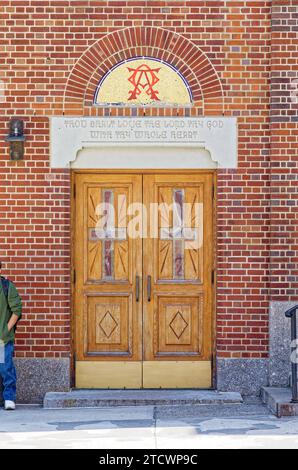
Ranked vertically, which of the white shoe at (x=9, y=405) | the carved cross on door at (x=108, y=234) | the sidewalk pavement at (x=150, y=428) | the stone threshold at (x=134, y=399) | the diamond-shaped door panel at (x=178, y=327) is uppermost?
the carved cross on door at (x=108, y=234)

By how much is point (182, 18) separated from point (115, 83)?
109 cm

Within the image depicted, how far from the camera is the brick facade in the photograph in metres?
11.2

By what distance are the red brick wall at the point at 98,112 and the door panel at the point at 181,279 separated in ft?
0.80

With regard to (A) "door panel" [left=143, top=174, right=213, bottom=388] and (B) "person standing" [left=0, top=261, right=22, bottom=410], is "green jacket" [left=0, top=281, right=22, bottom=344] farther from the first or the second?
(A) "door panel" [left=143, top=174, right=213, bottom=388]

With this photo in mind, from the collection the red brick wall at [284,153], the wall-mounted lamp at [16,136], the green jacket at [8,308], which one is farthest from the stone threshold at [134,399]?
the wall-mounted lamp at [16,136]

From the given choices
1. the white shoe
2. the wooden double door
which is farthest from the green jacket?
the wooden double door

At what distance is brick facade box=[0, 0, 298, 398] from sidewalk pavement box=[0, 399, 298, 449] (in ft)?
2.98

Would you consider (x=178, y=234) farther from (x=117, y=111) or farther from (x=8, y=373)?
(x=8, y=373)

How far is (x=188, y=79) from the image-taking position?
11219 mm

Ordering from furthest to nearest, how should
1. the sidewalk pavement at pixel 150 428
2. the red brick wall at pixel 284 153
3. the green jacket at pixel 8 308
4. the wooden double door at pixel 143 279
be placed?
the wooden double door at pixel 143 279
the red brick wall at pixel 284 153
the green jacket at pixel 8 308
the sidewalk pavement at pixel 150 428

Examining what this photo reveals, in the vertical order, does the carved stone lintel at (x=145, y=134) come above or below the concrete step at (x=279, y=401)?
above

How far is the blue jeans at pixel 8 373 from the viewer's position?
10.8 m


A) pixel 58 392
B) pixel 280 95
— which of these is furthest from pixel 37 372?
pixel 280 95

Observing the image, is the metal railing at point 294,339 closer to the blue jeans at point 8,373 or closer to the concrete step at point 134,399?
the concrete step at point 134,399
